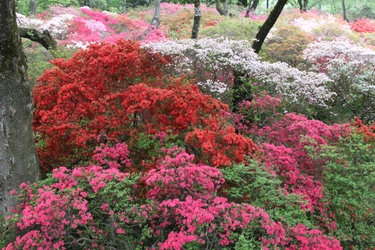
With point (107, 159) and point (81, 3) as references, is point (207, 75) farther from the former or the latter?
point (81, 3)

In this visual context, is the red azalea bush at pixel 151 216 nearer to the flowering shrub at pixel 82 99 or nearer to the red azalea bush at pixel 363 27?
the flowering shrub at pixel 82 99

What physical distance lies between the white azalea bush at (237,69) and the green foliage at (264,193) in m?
2.79

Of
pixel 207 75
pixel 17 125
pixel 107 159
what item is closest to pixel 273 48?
pixel 207 75

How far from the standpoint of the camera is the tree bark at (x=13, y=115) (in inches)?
148

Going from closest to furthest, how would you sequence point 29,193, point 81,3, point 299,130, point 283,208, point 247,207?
point 247,207
point 29,193
point 283,208
point 299,130
point 81,3

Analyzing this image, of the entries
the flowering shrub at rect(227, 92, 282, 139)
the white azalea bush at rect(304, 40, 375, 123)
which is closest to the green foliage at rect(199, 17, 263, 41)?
the white azalea bush at rect(304, 40, 375, 123)

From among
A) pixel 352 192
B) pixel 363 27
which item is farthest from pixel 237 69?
pixel 363 27

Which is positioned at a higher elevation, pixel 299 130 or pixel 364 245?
pixel 299 130

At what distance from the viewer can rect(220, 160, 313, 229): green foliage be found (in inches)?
161

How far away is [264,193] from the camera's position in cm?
423

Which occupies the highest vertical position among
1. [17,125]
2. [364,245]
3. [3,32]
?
[3,32]

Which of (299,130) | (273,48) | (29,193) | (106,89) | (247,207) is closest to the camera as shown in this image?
(247,207)

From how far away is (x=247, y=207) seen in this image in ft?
11.9

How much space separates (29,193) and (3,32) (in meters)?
1.97
